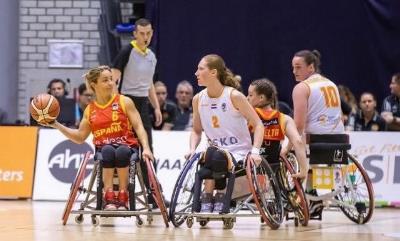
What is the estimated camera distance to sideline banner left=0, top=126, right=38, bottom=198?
42.7 feet

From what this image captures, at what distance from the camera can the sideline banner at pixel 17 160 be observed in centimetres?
1301

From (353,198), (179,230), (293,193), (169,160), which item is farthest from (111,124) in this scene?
(169,160)

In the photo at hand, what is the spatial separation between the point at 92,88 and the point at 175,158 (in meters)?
3.97

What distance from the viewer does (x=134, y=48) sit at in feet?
33.5

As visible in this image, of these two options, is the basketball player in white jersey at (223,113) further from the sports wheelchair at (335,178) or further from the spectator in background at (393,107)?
the spectator in background at (393,107)

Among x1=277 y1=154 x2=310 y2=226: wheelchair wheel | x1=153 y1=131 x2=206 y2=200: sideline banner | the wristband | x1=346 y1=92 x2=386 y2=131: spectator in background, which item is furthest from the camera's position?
x1=346 y1=92 x2=386 y2=131: spectator in background

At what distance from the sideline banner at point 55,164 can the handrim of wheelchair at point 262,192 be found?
3.58 meters

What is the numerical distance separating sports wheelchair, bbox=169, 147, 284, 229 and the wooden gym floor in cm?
10

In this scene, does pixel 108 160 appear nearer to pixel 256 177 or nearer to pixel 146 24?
pixel 256 177

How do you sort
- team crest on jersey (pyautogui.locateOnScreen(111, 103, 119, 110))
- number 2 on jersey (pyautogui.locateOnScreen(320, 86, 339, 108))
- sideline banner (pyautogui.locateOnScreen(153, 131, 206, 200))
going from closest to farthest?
1. team crest on jersey (pyautogui.locateOnScreen(111, 103, 119, 110))
2. number 2 on jersey (pyautogui.locateOnScreen(320, 86, 339, 108))
3. sideline banner (pyautogui.locateOnScreen(153, 131, 206, 200))

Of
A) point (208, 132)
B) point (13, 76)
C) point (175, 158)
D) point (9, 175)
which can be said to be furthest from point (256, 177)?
point (13, 76)

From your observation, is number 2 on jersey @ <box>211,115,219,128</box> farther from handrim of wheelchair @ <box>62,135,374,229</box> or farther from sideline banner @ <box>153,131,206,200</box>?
sideline banner @ <box>153,131,206,200</box>

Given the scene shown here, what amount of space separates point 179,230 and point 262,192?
703 mm

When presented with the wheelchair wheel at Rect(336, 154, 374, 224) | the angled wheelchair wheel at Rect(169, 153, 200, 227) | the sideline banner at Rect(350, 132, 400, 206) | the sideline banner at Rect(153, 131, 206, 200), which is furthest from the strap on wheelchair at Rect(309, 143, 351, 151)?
the sideline banner at Rect(153, 131, 206, 200)
